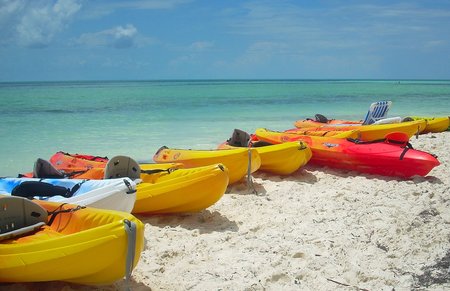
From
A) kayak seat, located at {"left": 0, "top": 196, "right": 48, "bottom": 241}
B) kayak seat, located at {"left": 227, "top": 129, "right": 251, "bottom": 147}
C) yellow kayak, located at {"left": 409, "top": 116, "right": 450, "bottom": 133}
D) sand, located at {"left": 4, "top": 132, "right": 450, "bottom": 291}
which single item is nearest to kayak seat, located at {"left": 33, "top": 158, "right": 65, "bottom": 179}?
sand, located at {"left": 4, "top": 132, "right": 450, "bottom": 291}

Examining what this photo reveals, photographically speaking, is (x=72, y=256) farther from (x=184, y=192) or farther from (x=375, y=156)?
(x=375, y=156)

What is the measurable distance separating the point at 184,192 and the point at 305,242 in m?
1.16

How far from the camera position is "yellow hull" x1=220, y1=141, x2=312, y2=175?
19.0 ft

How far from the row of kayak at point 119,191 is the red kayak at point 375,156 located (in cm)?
1

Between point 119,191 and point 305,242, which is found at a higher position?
point 119,191

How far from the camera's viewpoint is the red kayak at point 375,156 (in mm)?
5496

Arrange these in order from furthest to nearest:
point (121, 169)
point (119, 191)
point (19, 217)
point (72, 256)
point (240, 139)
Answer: point (240, 139), point (121, 169), point (119, 191), point (19, 217), point (72, 256)

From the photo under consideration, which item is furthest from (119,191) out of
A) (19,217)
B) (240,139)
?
(240,139)

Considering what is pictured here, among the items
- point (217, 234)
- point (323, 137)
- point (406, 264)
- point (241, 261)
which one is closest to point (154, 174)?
point (217, 234)

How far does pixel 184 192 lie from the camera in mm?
4129

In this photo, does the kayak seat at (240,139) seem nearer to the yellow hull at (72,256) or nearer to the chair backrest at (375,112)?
→ the chair backrest at (375,112)

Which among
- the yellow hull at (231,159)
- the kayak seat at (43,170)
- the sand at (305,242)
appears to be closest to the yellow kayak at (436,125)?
the sand at (305,242)

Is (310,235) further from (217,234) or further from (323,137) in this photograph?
(323,137)

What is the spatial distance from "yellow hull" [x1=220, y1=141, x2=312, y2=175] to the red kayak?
1.60ft
